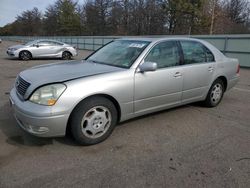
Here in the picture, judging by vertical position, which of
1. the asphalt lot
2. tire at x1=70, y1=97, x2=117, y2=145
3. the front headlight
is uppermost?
the front headlight

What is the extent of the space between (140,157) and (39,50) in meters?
13.4

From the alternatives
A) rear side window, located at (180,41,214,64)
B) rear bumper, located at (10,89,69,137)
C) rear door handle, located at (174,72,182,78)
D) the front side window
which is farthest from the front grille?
rear side window, located at (180,41,214,64)

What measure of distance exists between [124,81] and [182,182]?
1.59 m

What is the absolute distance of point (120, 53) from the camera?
4266mm

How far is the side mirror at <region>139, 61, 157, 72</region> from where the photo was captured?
12.1 ft

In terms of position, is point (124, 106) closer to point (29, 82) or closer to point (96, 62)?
point (96, 62)

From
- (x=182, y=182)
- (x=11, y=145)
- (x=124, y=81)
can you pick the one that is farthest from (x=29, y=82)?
(x=182, y=182)

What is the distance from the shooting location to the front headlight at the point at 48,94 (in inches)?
120

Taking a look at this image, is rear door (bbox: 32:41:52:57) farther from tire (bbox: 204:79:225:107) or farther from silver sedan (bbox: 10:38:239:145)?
tire (bbox: 204:79:225:107)

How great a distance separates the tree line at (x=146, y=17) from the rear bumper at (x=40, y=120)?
1413 inches

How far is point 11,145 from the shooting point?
339 cm

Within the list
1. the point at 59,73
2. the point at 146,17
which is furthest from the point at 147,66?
the point at 146,17

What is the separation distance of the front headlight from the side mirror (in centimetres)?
124

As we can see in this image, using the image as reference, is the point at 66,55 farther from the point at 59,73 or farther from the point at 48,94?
the point at 48,94
